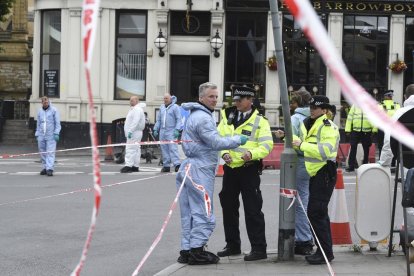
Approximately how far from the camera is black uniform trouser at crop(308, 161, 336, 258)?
7.54m

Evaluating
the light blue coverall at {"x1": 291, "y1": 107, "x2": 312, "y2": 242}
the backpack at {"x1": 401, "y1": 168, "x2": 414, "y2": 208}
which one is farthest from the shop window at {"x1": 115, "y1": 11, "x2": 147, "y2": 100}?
the backpack at {"x1": 401, "y1": 168, "x2": 414, "y2": 208}

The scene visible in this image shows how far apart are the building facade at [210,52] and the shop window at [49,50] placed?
42cm

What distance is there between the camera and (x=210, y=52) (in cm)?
2728

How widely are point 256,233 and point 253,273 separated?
658 mm

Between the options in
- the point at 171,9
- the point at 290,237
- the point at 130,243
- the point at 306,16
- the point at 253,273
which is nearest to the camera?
the point at 306,16

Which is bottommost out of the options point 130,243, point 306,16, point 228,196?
point 130,243

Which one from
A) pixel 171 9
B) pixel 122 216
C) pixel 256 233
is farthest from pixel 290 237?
pixel 171 9

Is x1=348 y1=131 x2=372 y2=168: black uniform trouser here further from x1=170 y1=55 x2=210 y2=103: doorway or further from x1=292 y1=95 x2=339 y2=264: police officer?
x1=292 y1=95 x2=339 y2=264: police officer

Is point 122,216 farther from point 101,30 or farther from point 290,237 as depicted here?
point 101,30

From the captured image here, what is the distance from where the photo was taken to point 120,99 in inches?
1100

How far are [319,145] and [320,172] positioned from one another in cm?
27

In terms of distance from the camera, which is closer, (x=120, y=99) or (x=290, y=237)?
(x=290, y=237)

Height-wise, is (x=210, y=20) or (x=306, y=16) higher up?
(x=210, y=20)

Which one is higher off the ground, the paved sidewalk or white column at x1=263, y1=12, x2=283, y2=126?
white column at x1=263, y1=12, x2=283, y2=126
